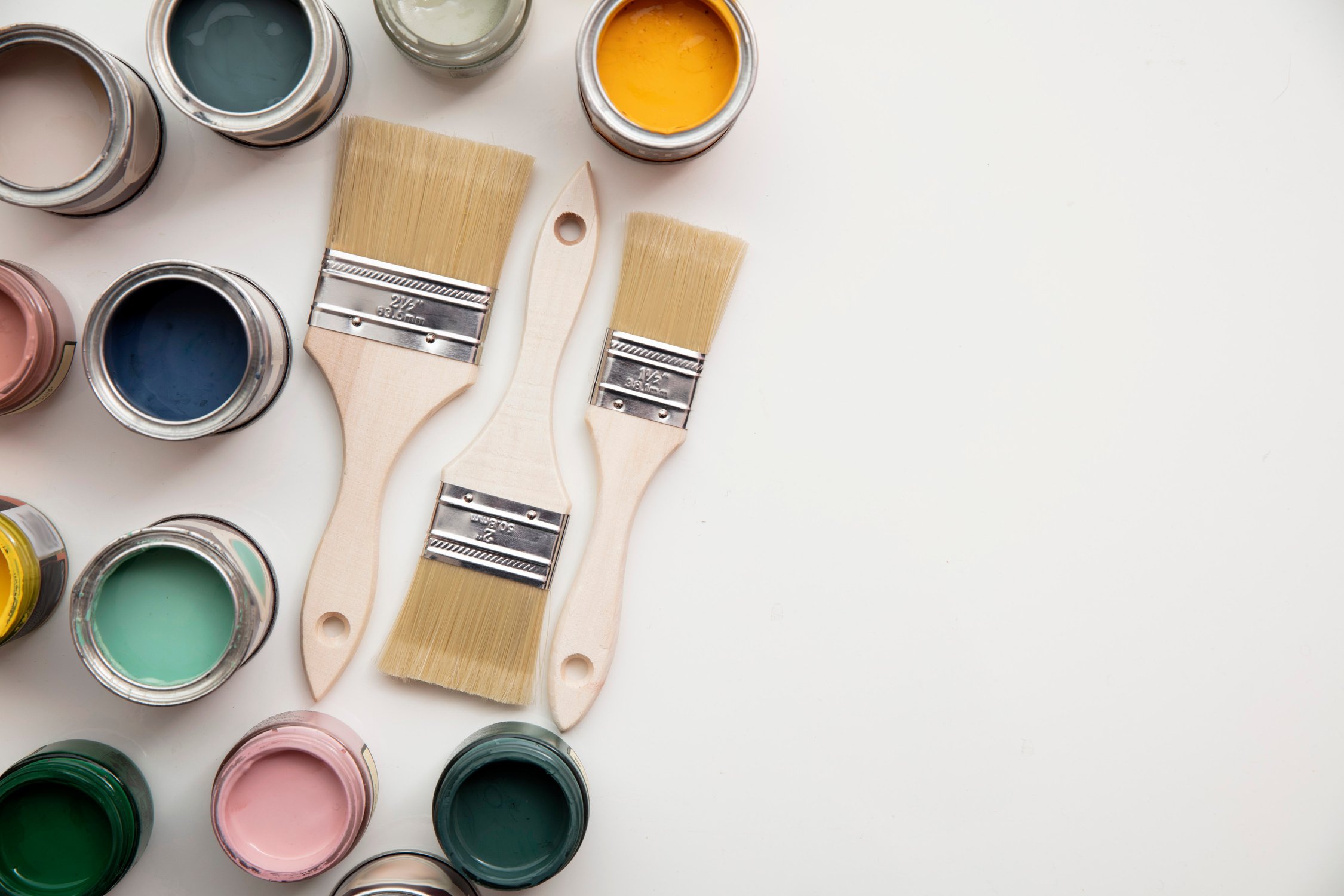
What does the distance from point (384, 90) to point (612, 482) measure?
30.2 inches

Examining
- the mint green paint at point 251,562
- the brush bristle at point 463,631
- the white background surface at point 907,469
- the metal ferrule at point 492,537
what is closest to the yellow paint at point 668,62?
the white background surface at point 907,469

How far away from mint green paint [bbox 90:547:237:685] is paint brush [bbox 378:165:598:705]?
0.87ft

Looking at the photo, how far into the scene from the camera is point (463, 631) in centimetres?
138

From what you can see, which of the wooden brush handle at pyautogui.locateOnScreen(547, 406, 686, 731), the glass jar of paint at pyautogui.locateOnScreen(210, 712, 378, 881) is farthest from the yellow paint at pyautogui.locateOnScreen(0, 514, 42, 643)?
the wooden brush handle at pyautogui.locateOnScreen(547, 406, 686, 731)

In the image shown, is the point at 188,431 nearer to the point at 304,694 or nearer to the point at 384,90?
the point at 304,694

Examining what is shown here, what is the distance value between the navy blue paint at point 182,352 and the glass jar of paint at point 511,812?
2.30ft

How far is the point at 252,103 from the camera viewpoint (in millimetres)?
1274

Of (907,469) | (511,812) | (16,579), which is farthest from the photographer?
(907,469)

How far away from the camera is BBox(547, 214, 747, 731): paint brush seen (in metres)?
1.38

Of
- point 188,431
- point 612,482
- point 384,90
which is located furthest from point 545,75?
point 188,431

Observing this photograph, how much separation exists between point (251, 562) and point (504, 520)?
41 centimetres

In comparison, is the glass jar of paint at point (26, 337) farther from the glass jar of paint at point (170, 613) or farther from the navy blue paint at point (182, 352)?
the glass jar of paint at point (170, 613)

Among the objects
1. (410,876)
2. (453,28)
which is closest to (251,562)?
(410,876)

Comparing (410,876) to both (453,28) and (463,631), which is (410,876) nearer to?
(463,631)
